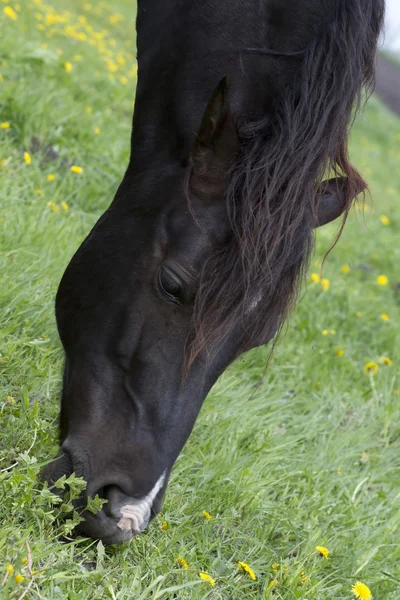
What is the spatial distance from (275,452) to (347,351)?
4.61 ft

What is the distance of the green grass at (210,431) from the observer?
A: 201 centimetres

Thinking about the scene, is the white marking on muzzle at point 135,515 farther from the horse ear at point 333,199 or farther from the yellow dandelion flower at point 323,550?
the horse ear at point 333,199

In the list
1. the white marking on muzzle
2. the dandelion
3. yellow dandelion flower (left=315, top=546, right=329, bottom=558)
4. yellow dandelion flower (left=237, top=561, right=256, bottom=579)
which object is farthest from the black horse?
the dandelion

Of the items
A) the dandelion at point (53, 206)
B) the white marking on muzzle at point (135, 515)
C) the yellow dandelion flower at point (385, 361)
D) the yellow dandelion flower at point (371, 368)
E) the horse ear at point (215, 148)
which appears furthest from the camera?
the yellow dandelion flower at point (385, 361)

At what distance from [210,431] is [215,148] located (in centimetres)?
126

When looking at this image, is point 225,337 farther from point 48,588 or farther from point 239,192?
point 48,588

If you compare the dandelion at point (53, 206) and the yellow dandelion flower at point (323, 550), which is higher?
the dandelion at point (53, 206)

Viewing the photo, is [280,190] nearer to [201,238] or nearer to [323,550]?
[201,238]

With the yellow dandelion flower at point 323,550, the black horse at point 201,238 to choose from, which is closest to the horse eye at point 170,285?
the black horse at point 201,238

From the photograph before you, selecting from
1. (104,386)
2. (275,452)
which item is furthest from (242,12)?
(275,452)

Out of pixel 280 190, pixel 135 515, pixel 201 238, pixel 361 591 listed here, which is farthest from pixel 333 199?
pixel 361 591

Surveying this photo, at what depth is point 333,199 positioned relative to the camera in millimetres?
2232

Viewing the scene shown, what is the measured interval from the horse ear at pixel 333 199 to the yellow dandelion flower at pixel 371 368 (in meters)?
1.96

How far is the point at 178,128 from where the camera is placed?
224cm
